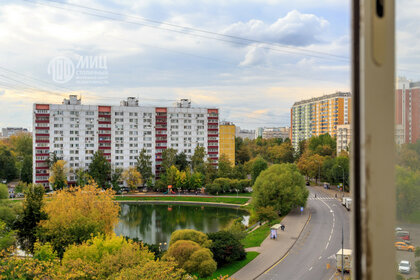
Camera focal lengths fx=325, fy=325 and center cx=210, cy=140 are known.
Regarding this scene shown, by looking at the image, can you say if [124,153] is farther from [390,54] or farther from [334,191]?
[390,54]

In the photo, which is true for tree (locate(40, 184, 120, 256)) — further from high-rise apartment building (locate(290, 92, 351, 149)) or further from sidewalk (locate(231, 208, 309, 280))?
high-rise apartment building (locate(290, 92, 351, 149))

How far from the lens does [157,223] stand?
12523mm

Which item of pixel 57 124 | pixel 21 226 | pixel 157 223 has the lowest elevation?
pixel 157 223

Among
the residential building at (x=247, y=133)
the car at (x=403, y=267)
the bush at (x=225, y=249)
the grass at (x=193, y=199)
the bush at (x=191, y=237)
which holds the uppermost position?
the residential building at (x=247, y=133)

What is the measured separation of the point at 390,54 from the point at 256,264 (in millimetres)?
7844

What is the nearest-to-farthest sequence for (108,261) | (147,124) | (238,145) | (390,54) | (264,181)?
(390,54), (108,261), (264,181), (147,124), (238,145)

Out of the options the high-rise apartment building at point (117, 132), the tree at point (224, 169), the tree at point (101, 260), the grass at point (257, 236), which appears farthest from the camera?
the tree at point (224, 169)

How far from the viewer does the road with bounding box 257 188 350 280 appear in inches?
272

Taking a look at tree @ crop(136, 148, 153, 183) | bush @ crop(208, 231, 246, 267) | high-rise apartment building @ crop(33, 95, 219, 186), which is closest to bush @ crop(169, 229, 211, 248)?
bush @ crop(208, 231, 246, 267)

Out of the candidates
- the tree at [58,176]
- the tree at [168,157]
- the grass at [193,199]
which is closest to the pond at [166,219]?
the grass at [193,199]

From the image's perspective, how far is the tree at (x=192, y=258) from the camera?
6.21 metres

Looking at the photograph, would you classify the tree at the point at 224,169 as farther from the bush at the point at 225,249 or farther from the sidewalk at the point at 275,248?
the bush at the point at 225,249

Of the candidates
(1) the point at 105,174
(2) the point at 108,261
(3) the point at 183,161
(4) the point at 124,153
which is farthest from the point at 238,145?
(2) the point at 108,261

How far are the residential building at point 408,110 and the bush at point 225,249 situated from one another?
7.21 metres
